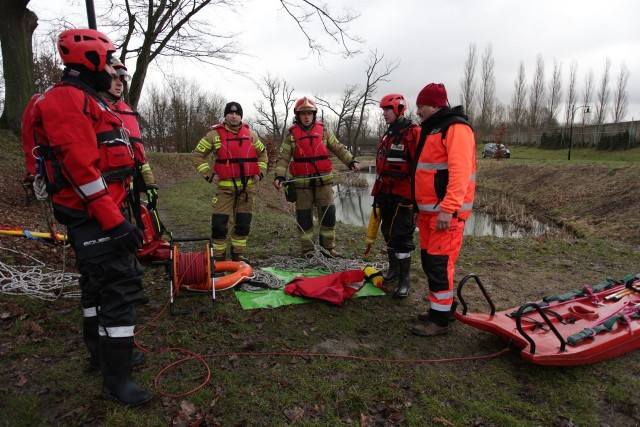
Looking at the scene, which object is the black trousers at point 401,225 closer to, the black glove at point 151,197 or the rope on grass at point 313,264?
the rope on grass at point 313,264

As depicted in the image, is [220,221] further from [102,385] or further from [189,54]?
[189,54]

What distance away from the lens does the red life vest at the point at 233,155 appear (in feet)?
18.7

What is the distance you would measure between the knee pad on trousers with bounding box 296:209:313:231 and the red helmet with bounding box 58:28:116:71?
3975 mm

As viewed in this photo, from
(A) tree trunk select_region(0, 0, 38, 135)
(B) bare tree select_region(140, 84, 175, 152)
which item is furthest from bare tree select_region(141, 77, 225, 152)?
(A) tree trunk select_region(0, 0, 38, 135)

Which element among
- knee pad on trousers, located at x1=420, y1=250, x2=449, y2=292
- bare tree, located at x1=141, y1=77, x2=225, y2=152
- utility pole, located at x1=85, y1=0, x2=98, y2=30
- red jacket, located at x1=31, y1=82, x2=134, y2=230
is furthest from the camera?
bare tree, located at x1=141, y1=77, x2=225, y2=152

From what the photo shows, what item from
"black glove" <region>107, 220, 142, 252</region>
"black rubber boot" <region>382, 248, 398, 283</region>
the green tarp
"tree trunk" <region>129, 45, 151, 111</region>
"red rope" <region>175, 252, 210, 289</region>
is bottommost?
the green tarp

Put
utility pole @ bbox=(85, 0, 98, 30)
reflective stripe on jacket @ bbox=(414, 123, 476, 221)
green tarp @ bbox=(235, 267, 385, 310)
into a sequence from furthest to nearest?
utility pole @ bbox=(85, 0, 98, 30), green tarp @ bbox=(235, 267, 385, 310), reflective stripe on jacket @ bbox=(414, 123, 476, 221)

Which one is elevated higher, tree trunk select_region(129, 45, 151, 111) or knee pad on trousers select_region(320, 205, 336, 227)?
tree trunk select_region(129, 45, 151, 111)

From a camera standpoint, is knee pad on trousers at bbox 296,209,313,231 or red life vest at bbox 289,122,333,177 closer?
red life vest at bbox 289,122,333,177

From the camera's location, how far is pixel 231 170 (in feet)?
18.8

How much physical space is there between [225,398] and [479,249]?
19.5 feet

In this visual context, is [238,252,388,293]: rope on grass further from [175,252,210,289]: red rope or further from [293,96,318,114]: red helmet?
[293,96,318,114]: red helmet

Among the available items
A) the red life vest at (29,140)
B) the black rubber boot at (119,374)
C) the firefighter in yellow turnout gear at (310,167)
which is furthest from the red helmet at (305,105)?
the black rubber boot at (119,374)

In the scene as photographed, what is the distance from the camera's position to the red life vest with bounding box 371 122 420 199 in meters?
4.84
